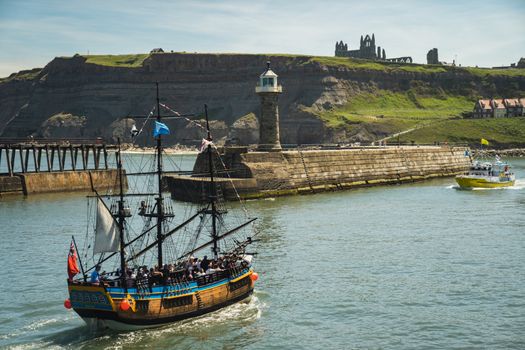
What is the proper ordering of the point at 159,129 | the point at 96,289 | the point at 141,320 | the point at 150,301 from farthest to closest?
1. the point at 159,129
2. the point at 150,301
3. the point at 141,320
4. the point at 96,289

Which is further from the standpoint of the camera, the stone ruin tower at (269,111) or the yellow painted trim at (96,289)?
the stone ruin tower at (269,111)

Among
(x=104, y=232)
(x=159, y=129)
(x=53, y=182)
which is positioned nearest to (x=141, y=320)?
(x=104, y=232)

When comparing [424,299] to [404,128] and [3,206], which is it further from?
[404,128]

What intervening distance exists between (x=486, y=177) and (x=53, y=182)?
49053 mm

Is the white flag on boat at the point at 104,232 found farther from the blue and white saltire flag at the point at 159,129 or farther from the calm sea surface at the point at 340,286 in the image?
the blue and white saltire flag at the point at 159,129

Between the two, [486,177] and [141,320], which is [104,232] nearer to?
[141,320]

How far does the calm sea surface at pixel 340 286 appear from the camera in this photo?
30219 mm

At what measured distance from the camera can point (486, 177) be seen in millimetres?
84938

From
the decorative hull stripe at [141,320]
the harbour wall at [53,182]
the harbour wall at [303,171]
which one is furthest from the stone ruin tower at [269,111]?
the decorative hull stripe at [141,320]

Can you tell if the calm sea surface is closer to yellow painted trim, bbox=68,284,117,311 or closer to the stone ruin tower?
yellow painted trim, bbox=68,284,117,311

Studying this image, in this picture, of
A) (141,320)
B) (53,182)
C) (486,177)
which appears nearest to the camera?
(141,320)

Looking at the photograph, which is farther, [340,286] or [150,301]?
[340,286]

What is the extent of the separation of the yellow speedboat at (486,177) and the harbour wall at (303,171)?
1007 cm

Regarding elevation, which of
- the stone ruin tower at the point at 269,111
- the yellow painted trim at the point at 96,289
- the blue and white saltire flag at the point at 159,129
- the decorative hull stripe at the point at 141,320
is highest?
the stone ruin tower at the point at 269,111
